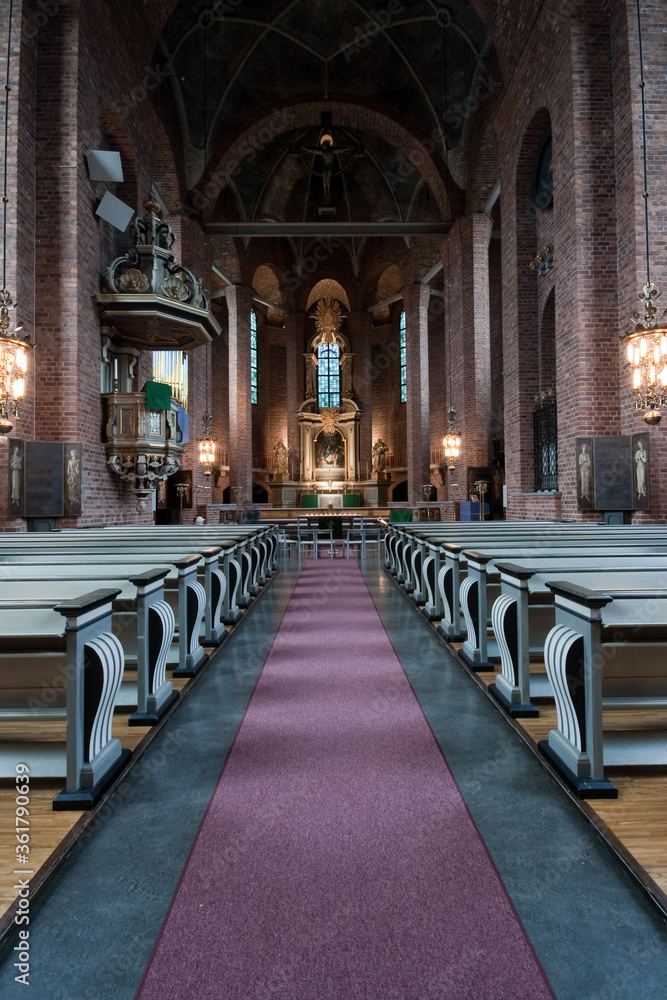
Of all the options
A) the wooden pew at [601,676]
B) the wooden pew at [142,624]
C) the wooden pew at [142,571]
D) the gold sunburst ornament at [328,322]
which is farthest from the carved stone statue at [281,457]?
the wooden pew at [601,676]

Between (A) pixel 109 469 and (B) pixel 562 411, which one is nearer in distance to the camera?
(B) pixel 562 411

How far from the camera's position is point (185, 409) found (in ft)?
51.1

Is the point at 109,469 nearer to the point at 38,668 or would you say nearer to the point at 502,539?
the point at 502,539

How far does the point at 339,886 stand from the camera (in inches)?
71.0

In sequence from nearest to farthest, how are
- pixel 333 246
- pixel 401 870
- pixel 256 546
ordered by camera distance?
pixel 401 870 → pixel 256 546 → pixel 333 246

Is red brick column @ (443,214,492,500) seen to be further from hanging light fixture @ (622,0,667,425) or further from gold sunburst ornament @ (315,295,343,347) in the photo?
gold sunburst ornament @ (315,295,343,347)

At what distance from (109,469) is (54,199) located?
12.6ft

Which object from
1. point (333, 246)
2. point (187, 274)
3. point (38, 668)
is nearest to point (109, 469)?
point (187, 274)

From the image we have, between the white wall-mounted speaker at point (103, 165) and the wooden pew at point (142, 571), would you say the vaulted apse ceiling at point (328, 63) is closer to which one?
the white wall-mounted speaker at point (103, 165)

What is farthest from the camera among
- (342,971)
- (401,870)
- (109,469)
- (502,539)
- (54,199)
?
(109,469)

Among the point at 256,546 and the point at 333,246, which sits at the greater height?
the point at 333,246

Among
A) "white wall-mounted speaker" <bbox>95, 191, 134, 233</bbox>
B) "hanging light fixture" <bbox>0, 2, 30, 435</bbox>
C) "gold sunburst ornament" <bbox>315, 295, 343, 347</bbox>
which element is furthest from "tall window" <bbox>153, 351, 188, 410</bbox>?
"gold sunburst ornament" <bbox>315, 295, 343, 347</bbox>

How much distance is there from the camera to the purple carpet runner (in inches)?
57.3

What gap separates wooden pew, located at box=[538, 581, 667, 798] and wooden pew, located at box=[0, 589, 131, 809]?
184cm
